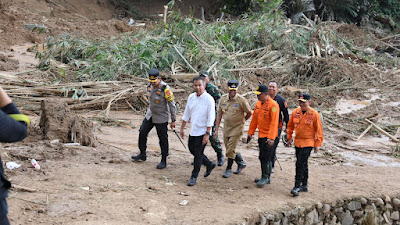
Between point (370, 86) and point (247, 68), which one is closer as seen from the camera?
point (247, 68)

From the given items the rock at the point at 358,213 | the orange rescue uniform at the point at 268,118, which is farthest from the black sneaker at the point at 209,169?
the rock at the point at 358,213

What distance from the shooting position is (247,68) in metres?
12.8

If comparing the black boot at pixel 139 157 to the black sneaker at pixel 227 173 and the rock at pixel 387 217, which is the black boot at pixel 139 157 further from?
the rock at pixel 387 217

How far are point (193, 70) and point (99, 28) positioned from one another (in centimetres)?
878

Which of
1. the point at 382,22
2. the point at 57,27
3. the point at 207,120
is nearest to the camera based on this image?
the point at 207,120

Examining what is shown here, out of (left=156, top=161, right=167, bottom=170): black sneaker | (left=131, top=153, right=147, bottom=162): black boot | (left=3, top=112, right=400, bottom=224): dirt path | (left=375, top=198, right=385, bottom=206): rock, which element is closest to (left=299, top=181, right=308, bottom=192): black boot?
(left=3, top=112, right=400, bottom=224): dirt path

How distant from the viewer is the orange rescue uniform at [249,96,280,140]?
573 cm

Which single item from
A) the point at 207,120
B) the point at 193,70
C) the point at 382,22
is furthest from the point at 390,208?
the point at 382,22

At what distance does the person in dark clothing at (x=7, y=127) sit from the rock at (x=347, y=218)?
498 cm

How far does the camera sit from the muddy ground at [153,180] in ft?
15.6

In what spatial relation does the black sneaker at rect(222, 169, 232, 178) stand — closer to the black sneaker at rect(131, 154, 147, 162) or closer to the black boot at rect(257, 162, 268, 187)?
the black boot at rect(257, 162, 268, 187)

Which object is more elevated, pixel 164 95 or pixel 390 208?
pixel 164 95

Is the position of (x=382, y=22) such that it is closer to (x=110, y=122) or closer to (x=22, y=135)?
(x=110, y=122)

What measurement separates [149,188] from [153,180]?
0.34 meters
